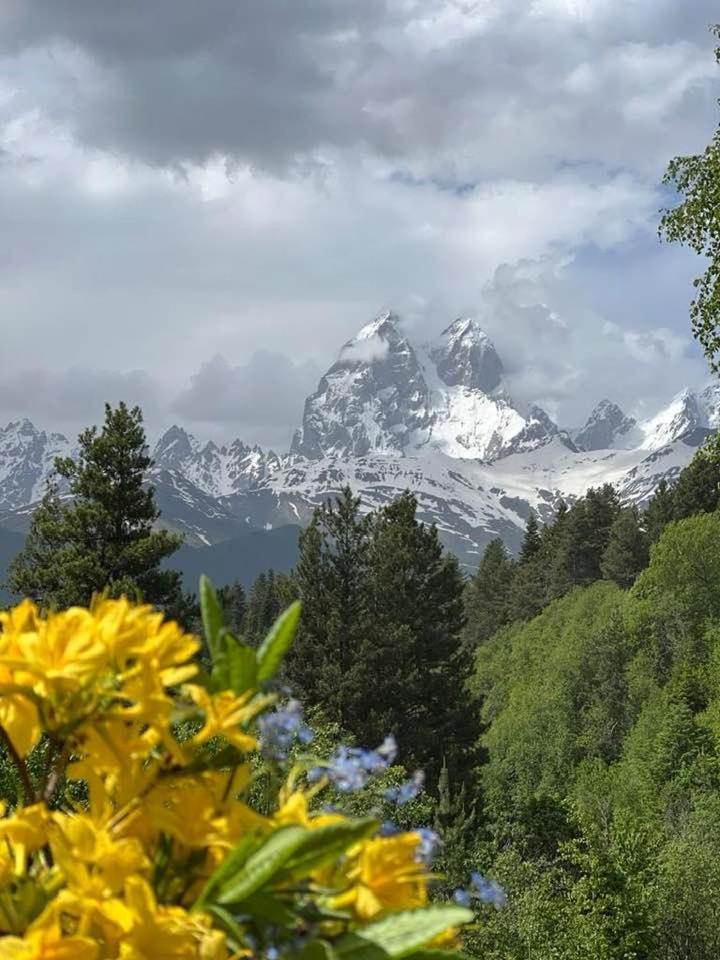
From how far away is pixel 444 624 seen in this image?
29.7m

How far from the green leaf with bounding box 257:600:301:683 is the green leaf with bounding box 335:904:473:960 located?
0.30 meters

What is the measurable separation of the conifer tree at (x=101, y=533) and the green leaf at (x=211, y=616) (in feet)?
57.5

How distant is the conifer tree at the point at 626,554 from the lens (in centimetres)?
5375

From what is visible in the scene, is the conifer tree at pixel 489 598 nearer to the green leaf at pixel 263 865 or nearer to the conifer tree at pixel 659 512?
the conifer tree at pixel 659 512

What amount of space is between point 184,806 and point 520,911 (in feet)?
54.2

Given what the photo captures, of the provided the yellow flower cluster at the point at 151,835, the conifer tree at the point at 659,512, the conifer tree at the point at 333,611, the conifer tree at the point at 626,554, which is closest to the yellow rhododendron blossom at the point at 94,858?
the yellow flower cluster at the point at 151,835

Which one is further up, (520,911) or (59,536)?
(59,536)

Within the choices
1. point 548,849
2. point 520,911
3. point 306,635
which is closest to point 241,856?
point 520,911

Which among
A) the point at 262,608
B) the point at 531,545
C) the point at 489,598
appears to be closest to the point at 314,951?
the point at 489,598

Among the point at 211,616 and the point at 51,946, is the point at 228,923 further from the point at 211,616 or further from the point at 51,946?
the point at 211,616

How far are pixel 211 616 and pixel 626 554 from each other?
5542 centimetres

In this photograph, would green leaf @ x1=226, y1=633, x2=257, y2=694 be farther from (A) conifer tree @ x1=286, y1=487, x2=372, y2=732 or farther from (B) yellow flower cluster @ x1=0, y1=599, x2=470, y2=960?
(A) conifer tree @ x1=286, y1=487, x2=372, y2=732

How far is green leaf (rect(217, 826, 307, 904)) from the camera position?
89 centimetres

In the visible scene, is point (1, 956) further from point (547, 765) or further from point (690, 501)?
point (690, 501)
